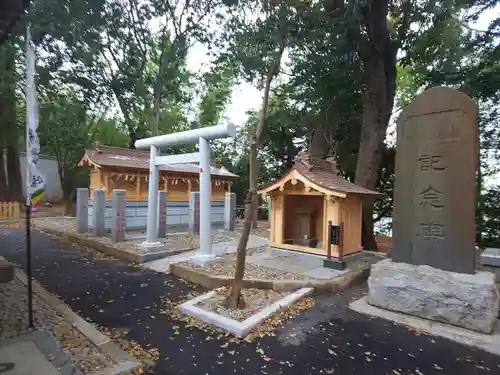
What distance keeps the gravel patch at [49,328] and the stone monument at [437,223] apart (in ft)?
14.7

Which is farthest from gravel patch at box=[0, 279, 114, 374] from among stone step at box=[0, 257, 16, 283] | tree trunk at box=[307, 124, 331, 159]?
tree trunk at box=[307, 124, 331, 159]

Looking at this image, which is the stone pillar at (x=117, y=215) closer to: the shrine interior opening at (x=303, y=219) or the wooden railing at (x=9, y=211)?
the shrine interior opening at (x=303, y=219)

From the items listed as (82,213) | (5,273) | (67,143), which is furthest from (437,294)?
(67,143)

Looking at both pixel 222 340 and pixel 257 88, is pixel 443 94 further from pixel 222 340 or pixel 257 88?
pixel 257 88

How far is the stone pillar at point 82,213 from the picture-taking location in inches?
489

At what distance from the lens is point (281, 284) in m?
6.16

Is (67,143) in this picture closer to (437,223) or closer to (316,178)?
(316,178)

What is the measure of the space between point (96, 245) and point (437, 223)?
384 inches

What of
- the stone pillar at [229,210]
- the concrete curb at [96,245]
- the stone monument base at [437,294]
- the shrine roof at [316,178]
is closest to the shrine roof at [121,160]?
the stone pillar at [229,210]

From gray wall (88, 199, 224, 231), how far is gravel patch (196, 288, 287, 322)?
877 centimetres

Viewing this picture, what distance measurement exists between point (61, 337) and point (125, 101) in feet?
31.7

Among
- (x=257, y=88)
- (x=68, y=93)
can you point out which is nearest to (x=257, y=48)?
(x=257, y=88)

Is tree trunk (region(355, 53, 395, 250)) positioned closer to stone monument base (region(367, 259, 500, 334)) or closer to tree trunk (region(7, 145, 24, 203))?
stone monument base (region(367, 259, 500, 334))

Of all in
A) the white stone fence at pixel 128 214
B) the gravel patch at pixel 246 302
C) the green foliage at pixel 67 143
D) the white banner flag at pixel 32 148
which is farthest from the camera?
the green foliage at pixel 67 143
